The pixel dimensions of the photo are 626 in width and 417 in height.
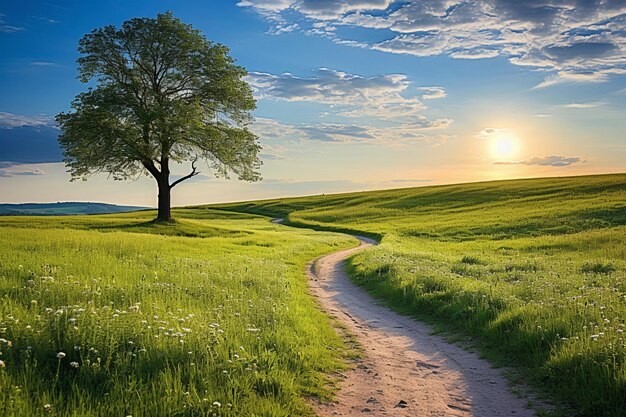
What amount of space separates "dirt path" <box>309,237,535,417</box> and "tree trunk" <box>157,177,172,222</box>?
3356cm

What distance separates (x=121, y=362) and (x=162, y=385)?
3.01ft

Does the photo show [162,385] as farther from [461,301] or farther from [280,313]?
[461,301]

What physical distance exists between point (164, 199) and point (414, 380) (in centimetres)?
3898

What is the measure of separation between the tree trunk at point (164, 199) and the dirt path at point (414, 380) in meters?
33.6

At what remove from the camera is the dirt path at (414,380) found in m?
7.53

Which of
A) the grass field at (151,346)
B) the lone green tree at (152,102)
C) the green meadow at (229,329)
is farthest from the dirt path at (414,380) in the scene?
the lone green tree at (152,102)

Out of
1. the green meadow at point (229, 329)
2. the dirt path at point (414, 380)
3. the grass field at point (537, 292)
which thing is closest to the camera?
the green meadow at point (229, 329)

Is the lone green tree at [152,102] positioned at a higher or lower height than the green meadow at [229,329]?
higher

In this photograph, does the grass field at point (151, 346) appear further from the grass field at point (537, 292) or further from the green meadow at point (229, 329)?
the grass field at point (537, 292)

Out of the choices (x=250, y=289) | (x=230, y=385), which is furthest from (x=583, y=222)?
(x=230, y=385)

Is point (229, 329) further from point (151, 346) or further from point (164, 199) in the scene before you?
point (164, 199)

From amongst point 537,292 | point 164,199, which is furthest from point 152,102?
point 537,292

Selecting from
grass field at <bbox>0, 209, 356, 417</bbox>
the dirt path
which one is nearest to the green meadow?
grass field at <bbox>0, 209, 356, 417</bbox>

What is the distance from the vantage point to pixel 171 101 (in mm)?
41219
